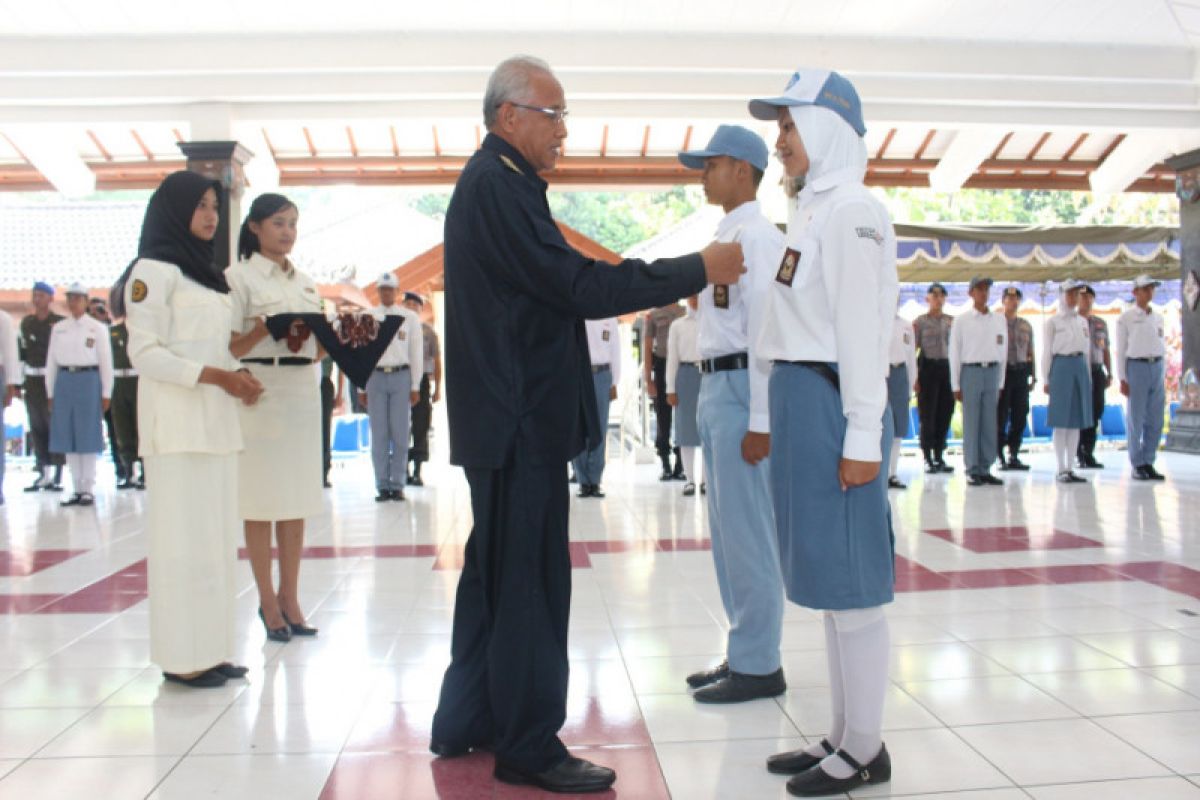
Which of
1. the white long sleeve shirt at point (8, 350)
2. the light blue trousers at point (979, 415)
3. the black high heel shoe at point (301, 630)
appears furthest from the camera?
the light blue trousers at point (979, 415)

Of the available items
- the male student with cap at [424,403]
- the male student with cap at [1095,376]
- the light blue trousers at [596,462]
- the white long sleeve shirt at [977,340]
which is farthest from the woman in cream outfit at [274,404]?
the male student with cap at [1095,376]

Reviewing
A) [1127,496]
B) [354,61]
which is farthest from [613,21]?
[1127,496]

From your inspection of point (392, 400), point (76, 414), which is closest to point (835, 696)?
point (392, 400)

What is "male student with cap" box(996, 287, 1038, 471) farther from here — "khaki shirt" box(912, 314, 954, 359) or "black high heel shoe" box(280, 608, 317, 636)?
"black high heel shoe" box(280, 608, 317, 636)

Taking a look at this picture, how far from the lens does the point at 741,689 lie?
2801 mm

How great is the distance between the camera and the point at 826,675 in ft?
9.94

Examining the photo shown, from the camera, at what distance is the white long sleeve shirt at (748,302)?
275cm

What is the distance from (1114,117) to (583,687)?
8.99 metres

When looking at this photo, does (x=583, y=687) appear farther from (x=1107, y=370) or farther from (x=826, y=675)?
(x=1107, y=370)

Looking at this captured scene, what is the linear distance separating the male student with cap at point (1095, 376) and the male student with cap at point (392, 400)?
6.06 meters

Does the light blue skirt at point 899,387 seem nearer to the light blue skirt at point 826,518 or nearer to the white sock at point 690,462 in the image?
the white sock at point 690,462

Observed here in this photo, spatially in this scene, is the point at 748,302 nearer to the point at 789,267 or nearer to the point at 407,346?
the point at 789,267

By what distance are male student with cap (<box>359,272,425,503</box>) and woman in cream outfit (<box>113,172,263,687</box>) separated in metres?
4.66

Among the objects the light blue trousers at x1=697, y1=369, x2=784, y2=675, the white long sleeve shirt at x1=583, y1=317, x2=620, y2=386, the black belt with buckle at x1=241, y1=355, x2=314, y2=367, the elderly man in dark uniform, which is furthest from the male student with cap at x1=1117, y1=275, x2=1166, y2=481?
the elderly man in dark uniform
